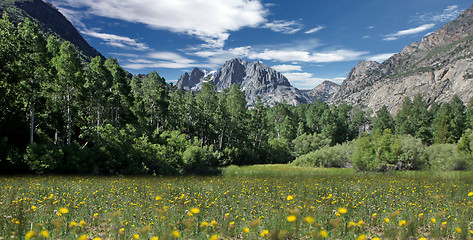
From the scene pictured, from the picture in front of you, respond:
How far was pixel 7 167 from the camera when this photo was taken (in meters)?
→ 17.0

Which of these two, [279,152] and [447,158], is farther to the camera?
[279,152]

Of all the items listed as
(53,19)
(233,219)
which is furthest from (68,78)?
(53,19)

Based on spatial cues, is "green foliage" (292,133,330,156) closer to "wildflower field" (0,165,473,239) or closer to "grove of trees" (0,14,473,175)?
"grove of trees" (0,14,473,175)

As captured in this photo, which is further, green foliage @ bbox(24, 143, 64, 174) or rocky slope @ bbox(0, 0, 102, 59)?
rocky slope @ bbox(0, 0, 102, 59)

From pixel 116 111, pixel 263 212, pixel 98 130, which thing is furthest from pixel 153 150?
pixel 263 212

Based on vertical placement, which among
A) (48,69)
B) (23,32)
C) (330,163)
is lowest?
(330,163)

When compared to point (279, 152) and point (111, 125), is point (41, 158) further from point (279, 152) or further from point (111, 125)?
point (279, 152)

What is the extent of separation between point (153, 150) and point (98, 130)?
17.5ft

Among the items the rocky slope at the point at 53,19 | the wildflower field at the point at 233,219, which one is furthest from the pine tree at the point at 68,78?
the rocky slope at the point at 53,19

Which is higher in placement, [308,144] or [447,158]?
[447,158]

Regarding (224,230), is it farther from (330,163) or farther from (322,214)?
(330,163)

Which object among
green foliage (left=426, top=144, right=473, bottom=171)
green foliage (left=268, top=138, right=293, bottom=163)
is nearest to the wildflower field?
green foliage (left=426, top=144, right=473, bottom=171)

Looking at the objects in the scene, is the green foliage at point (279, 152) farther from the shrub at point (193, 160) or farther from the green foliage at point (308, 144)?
the shrub at point (193, 160)

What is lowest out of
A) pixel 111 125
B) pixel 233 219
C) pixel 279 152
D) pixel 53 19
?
pixel 279 152
